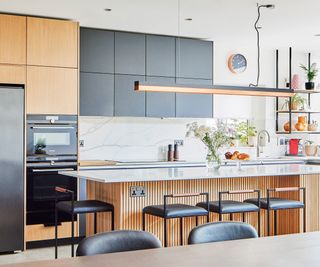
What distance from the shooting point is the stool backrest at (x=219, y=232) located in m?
2.71

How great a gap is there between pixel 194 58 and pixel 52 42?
7.12 feet

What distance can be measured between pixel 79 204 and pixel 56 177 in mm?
1570

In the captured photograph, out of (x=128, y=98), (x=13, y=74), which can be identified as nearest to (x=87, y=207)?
(x=13, y=74)

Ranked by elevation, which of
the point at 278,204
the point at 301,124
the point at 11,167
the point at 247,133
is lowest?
the point at 278,204

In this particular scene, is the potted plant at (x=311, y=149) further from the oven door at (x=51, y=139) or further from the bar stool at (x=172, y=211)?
the bar stool at (x=172, y=211)

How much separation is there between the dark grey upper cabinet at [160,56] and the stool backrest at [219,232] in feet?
14.5

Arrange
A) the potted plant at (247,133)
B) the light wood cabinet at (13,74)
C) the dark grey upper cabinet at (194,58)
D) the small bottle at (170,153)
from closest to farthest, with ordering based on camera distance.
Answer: the light wood cabinet at (13,74), the dark grey upper cabinet at (194,58), the small bottle at (170,153), the potted plant at (247,133)

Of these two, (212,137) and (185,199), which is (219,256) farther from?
(212,137)

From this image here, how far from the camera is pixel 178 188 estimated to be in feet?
16.8

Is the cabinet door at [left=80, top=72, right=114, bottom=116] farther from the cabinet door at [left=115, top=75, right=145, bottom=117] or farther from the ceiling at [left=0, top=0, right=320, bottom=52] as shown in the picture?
the ceiling at [left=0, top=0, right=320, bottom=52]

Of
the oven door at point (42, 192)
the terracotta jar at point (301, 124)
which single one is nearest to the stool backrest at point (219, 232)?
the oven door at point (42, 192)

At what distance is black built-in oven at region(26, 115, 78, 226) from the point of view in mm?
5914

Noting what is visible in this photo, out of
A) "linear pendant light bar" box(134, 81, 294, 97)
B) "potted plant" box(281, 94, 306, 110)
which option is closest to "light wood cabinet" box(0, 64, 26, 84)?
"linear pendant light bar" box(134, 81, 294, 97)

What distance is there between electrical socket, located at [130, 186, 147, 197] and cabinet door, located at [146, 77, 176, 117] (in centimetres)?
232
